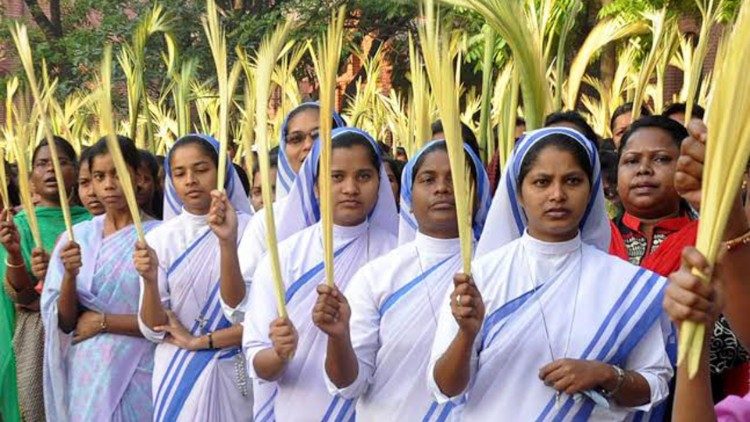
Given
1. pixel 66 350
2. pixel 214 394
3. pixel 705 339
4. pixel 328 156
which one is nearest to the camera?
pixel 705 339

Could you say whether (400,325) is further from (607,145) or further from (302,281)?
(607,145)

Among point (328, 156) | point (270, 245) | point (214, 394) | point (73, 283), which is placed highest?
point (328, 156)

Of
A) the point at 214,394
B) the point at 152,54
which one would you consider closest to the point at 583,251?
the point at 214,394

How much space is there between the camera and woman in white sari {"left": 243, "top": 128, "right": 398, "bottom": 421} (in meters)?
3.72

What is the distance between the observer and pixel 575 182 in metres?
3.11

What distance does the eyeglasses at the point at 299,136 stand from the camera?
15.7ft

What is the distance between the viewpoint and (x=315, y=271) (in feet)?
12.6

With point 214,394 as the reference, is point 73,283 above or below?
above

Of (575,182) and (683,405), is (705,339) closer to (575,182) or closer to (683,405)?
(683,405)

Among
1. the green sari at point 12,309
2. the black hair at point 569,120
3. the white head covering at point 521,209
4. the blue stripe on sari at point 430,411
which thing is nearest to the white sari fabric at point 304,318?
the blue stripe on sari at point 430,411

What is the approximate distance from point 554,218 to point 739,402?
0.80 m

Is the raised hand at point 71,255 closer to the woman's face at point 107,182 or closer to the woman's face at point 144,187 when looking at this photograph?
the woman's face at point 107,182

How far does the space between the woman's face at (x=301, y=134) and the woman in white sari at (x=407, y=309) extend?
1.28 meters

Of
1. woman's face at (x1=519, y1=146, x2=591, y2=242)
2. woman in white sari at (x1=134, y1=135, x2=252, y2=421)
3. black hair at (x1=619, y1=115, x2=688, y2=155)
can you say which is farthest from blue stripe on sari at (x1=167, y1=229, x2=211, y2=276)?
woman's face at (x1=519, y1=146, x2=591, y2=242)
